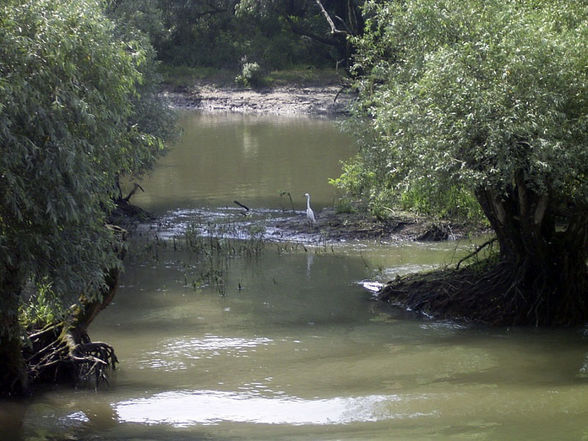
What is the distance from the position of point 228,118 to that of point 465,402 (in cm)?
4431

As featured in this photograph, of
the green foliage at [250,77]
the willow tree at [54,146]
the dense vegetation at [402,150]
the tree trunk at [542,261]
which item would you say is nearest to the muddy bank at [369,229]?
the dense vegetation at [402,150]

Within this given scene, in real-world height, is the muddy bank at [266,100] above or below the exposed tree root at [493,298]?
above

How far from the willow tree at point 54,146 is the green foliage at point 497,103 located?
5.68m

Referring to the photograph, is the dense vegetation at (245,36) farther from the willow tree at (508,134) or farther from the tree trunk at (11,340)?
the tree trunk at (11,340)

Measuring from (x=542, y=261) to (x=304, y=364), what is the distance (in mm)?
4800

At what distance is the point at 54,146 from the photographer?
9.80 meters

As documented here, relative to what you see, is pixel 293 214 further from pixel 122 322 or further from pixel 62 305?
pixel 62 305

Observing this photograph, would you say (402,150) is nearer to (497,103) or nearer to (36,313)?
(497,103)

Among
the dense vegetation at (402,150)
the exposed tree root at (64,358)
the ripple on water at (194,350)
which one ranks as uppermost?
the dense vegetation at (402,150)

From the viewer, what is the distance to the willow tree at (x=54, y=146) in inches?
377

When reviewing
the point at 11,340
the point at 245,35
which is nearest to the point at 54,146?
the point at 11,340

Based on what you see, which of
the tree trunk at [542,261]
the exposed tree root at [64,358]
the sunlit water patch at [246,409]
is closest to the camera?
the sunlit water patch at [246,409]

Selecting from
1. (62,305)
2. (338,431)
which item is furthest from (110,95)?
(338,431)

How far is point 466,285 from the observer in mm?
16484
